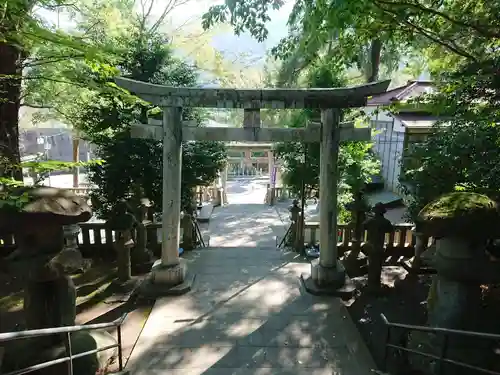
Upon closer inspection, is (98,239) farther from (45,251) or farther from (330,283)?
(330,283)

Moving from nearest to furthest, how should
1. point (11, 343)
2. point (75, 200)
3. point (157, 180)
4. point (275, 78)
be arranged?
1. point (75, 200)
2. point (11, 343)
3. point (157, 180)
4. point (275, 78)

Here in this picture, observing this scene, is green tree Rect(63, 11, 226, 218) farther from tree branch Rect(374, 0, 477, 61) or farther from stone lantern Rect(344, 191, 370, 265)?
tree branch Rect(374, 0, 477, 61)

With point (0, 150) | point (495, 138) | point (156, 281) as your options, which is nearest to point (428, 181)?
point (495, 138)

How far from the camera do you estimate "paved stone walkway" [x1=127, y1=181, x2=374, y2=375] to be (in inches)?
171

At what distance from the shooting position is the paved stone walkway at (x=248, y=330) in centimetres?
435

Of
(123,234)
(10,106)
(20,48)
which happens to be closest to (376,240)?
(123,234)

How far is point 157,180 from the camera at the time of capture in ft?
27.4

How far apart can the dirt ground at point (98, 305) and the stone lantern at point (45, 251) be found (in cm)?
148

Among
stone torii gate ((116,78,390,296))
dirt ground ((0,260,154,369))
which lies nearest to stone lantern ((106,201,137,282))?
dirt ground ((0,260,154,369))

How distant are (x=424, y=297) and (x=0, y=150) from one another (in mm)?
8395

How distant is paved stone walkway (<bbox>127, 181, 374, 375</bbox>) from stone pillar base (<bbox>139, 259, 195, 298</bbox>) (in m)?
0.14

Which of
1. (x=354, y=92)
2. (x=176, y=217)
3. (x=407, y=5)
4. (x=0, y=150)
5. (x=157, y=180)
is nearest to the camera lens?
(x=407, y=5)

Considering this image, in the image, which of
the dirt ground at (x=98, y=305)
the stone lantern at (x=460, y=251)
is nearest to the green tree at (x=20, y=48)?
the dirt ground at (x=98, y=305)

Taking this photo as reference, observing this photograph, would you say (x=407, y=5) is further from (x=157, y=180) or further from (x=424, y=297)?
(x=157, y=180)
